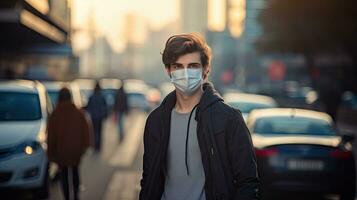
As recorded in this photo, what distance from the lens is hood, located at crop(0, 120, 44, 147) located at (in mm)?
10367

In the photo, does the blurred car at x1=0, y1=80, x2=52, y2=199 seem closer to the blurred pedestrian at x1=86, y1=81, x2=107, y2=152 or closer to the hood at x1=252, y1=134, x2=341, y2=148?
the hood at x1=252, y1=134, x2=341, y2=148

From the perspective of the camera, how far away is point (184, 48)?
418cm

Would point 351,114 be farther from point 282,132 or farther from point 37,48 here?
point 282,132

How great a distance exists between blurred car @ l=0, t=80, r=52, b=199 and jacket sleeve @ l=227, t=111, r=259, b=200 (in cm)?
650

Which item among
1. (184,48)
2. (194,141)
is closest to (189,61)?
(184,48)

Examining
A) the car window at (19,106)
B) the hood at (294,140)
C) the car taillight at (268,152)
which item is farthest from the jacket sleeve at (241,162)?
the car window at (19,106)

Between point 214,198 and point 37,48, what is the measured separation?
43.8 metres

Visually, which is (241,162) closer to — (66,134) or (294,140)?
(66,134)

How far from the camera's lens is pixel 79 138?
372 inches

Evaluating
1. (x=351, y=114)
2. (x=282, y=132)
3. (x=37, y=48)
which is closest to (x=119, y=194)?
(x=282, y=132)

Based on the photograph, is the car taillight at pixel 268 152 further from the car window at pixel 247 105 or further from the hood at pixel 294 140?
the car window at pixel 247 105

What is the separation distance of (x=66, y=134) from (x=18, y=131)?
1.57 m

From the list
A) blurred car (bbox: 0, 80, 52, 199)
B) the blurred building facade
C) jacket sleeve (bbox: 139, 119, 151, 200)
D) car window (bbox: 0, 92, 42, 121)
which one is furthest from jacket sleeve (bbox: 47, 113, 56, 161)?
the blurred building facade

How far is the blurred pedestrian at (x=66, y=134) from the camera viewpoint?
9.35 meters
